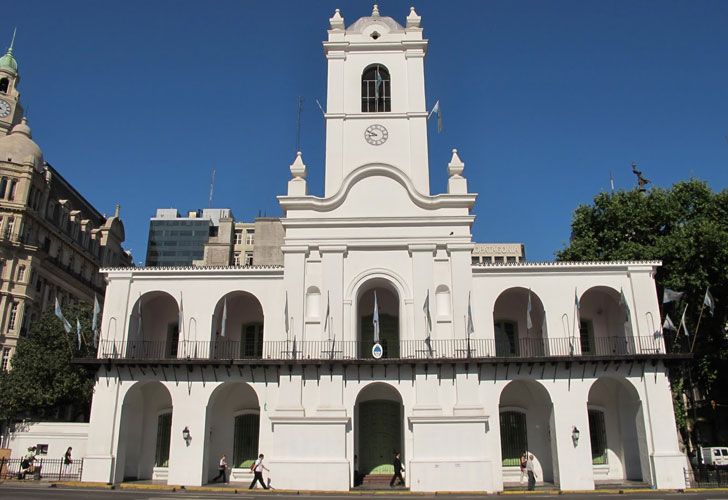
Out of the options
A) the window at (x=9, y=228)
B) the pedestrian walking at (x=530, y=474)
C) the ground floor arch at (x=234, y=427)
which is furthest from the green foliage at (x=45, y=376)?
the pedestrian walking at (x=530, y=474)

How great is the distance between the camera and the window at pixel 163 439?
93.7ft

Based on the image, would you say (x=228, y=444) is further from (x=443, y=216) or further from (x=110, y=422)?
(x=443, y=216)

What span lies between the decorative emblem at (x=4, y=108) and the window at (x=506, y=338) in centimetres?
4575

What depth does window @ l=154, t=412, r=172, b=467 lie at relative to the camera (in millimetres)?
28562

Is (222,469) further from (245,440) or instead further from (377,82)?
(377,82)

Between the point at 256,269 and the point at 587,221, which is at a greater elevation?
the point at 587,221

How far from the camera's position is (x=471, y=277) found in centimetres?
2755

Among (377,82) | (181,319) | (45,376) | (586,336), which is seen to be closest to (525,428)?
(586,336)

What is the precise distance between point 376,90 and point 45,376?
2544 centimetres

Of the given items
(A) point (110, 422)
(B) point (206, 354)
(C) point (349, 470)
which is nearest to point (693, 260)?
(C) point (349, 470)

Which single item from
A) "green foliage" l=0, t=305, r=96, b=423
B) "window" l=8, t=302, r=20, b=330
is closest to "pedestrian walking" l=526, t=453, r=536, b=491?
"green foliage" l=0, t=305, r=96, b=423

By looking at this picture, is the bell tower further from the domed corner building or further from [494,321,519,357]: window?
[494,321,519,357]: window

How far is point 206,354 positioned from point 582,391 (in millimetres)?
16524

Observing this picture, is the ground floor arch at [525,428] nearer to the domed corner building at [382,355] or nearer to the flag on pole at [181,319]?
the domed corner building at [382,355]
